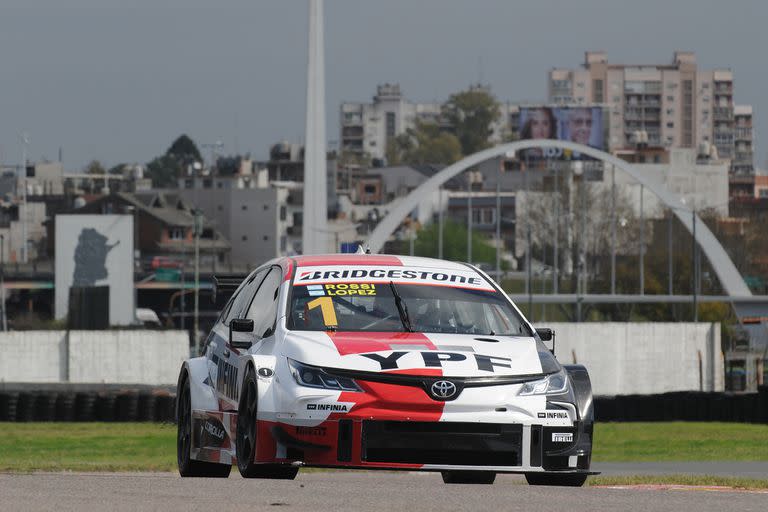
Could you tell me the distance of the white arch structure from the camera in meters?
96.4

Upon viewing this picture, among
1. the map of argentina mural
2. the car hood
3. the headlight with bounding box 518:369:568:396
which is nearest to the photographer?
the car hood

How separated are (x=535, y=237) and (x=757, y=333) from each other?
42798 millimetres

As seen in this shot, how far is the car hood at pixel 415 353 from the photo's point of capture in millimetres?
10031

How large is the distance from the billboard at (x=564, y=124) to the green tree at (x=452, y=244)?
3993 cm

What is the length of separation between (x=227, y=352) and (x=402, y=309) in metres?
1.21

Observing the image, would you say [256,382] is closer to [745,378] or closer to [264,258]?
[745,378]

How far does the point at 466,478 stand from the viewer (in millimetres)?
12539

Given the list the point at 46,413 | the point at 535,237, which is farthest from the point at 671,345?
the point at 535,237

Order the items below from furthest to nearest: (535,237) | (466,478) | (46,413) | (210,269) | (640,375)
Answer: (210,269)
(535,237)
(640,375)
(46,413)
(466,478)

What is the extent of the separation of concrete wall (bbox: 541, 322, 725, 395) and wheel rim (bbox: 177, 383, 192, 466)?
4133 cm

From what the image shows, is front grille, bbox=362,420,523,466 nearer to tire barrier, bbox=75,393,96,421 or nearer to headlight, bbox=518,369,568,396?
headlight, bbox=518,369,568,396

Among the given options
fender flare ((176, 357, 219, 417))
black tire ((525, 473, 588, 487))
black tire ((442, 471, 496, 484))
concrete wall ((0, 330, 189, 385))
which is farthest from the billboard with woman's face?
black tire ((525, 473, 588, 487))

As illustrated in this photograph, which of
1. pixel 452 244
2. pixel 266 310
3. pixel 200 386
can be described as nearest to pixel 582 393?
pixel 266 310

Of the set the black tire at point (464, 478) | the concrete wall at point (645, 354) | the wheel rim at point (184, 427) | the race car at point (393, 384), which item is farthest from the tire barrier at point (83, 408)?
the race car at point (393, 384)
